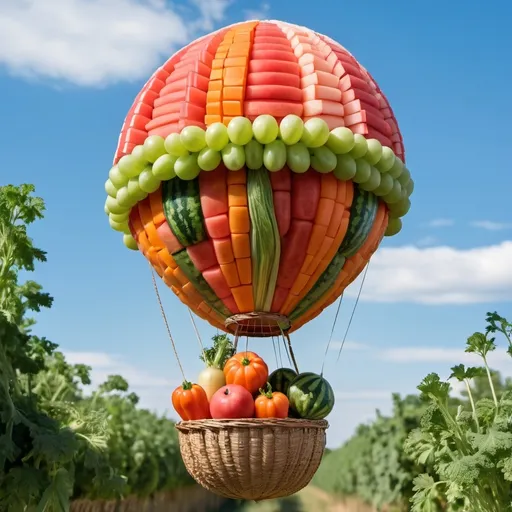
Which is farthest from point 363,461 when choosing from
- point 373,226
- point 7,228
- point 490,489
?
point 373,226

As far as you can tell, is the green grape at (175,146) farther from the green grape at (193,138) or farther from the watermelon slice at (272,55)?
the watermelon slice at (272,55)

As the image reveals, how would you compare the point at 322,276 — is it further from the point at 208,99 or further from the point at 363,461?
the point at 363,461

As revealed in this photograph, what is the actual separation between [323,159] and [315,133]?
0.90ft

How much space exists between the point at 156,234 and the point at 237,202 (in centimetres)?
102

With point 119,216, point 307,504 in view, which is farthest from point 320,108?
point 307,504

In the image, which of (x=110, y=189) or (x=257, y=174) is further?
(x=110, y=189)

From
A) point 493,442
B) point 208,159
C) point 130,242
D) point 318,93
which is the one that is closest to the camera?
point 208,159

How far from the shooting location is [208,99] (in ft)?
26.5

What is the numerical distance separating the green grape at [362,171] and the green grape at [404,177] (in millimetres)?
731

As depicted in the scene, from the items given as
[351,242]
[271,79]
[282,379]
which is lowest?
[282,379]

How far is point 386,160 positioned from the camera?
8.38m

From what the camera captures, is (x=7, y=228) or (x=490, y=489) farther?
(x=7, y=228)

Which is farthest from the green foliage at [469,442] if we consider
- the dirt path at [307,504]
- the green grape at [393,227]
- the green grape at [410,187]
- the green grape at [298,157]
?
the dirt path at [307,504]

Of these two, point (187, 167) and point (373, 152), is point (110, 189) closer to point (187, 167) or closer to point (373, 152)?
point (187, 167)
